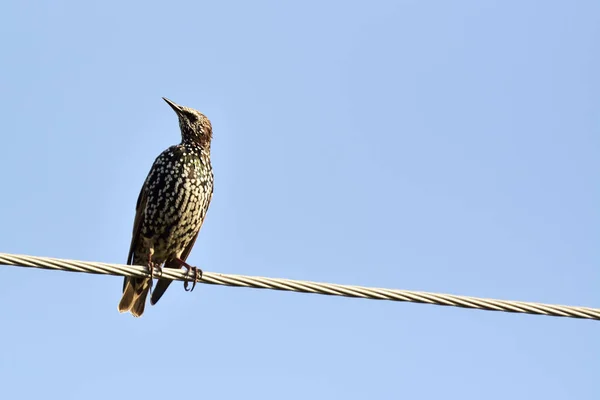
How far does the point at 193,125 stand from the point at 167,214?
3.91 ft

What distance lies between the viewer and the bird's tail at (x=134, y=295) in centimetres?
917

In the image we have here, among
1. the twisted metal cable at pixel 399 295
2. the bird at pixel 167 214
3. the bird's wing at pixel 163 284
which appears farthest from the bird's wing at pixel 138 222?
the twisted metal cable at pixel 399 295

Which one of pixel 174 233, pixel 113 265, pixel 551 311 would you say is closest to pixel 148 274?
pixel 113 265

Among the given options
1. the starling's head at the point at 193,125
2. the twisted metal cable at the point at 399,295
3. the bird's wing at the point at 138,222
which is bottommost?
the twisted metal cable at the point at 399,295

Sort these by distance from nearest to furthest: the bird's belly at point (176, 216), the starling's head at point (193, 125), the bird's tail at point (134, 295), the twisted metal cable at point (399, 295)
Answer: the twisted metal cable at point (399, 295) < the bird's belly at point (176, 216) < the bird's tail at point (134, 295) < the starling's head at point (193, 125)

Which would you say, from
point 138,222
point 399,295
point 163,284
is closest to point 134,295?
point 163,284

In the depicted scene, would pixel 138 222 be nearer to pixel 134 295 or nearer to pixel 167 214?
pixel 167 214

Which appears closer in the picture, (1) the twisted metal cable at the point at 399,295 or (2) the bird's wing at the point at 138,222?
(1) the twisted metal cable at the point at 399,295

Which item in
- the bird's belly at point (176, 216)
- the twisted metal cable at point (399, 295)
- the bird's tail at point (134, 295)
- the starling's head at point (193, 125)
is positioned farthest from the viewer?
the starling's head at point (193, 125)

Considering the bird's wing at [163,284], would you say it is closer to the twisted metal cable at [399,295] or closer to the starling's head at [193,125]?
the starling's head at [193,125]

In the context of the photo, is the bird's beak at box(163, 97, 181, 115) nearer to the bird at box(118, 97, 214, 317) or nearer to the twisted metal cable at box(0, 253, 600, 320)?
the bird at box(118, 97, 214, 317)

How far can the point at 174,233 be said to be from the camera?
29.5ft

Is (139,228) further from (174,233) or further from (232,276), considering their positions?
(232,276)

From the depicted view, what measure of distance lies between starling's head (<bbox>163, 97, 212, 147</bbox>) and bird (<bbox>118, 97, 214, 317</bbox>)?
252mm
